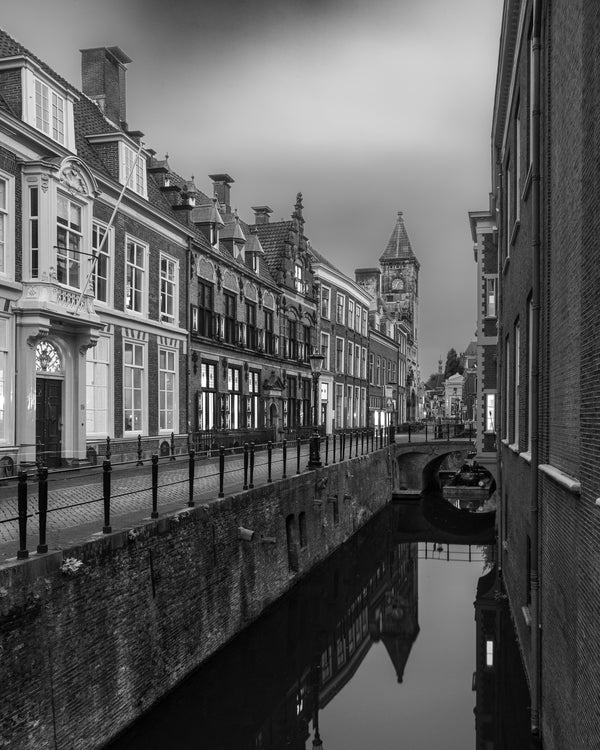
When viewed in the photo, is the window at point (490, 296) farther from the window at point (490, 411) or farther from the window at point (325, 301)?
the window at point (325, 301)

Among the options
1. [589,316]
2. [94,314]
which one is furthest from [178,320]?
[589,316]

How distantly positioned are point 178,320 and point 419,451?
50.2 feet

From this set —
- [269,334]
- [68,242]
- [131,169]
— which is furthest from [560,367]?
[269,334]

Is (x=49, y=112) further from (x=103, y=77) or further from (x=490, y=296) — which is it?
(x=490, y=296)

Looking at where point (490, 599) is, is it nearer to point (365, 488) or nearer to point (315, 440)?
point (315, 440)

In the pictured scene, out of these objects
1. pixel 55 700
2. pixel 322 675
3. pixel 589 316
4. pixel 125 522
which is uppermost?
pixel 589 316

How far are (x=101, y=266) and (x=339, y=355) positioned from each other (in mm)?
24811

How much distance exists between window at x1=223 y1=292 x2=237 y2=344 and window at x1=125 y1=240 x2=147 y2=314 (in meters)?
5.93

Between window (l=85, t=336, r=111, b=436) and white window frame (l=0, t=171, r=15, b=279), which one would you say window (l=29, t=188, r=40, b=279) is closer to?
white window frame (l=0, t=171, r=15, b=279)

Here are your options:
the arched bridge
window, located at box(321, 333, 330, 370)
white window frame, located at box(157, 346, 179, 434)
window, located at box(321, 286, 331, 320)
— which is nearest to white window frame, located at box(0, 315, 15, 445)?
white window frame, located at box(157, 346, 179, 434)

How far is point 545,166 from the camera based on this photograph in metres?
8.42

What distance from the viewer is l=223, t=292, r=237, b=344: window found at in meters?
26.8

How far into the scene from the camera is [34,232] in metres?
15.5

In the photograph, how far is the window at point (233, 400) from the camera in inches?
1064
